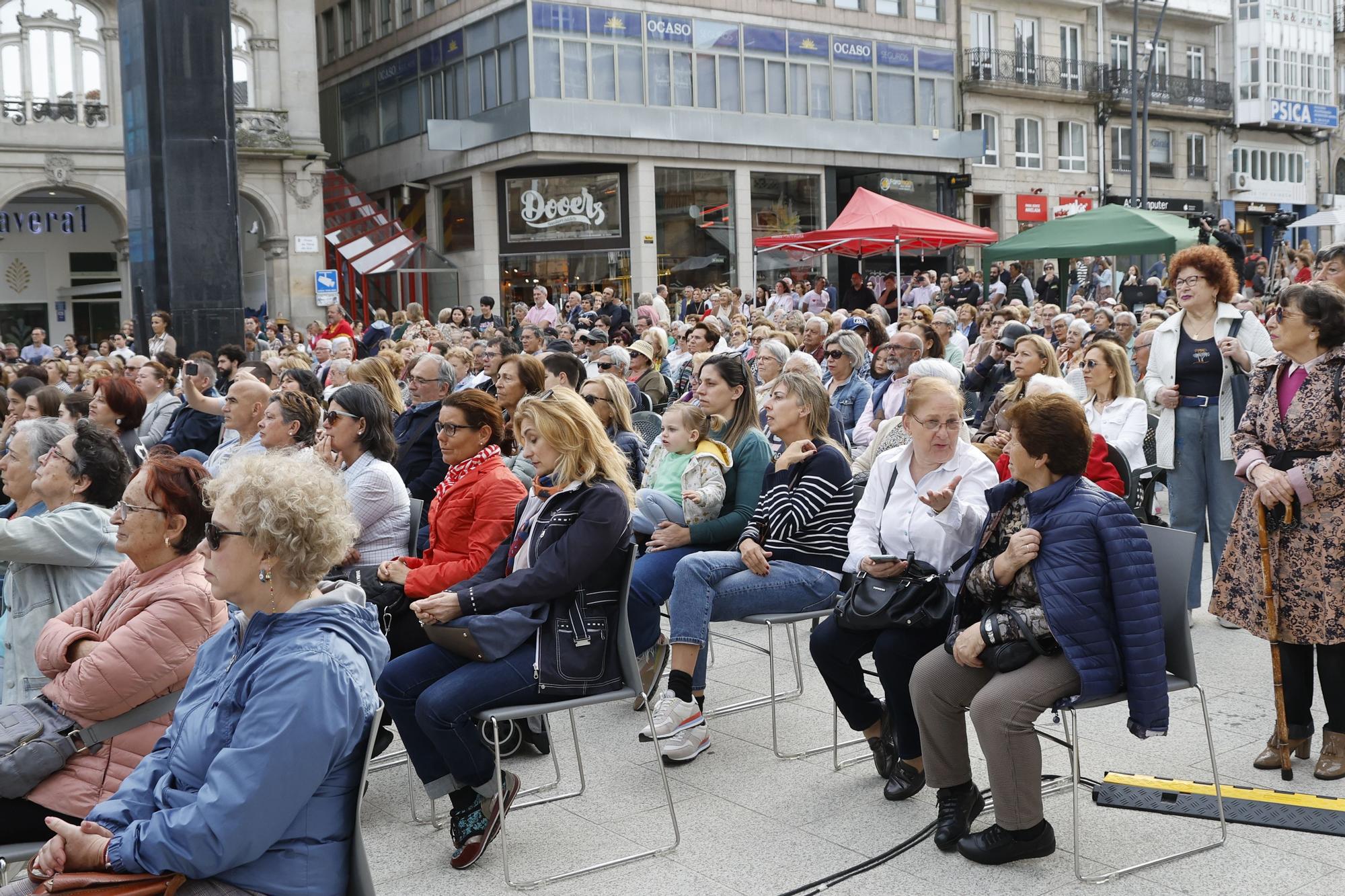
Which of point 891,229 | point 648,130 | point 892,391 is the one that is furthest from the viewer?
point 648,130

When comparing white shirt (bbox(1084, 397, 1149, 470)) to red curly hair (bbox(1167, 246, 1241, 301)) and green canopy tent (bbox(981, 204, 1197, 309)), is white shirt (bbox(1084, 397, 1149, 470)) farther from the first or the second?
green canopy tent (bbox(981, 204, 1197, 309))

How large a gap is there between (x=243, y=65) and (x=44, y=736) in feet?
104

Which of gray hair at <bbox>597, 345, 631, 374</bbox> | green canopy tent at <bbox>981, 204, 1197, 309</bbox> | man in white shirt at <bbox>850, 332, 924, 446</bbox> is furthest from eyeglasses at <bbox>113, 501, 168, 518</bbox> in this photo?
green canopy tent at <bbox>981, 204, 1197, 309</bbox>

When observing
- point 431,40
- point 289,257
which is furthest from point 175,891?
point 431,40

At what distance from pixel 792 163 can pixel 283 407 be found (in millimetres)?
30114

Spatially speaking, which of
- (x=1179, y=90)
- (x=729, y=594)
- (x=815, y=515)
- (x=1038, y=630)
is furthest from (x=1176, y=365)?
(x=1179, y=90)

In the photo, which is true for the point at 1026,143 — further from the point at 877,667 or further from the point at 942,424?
the point at 877,667

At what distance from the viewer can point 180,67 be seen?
14500mm

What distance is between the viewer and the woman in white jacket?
650 cm

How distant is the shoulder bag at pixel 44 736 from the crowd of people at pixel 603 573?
42 mm

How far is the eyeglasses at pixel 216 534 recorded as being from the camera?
9.46 feet

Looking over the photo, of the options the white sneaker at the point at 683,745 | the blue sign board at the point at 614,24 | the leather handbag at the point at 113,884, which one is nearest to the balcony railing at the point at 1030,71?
the blue sign board at the point at 614,24

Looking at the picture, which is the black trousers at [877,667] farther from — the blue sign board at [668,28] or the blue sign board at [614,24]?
the blue sign board at [668,28]

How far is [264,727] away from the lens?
8.57 ft
